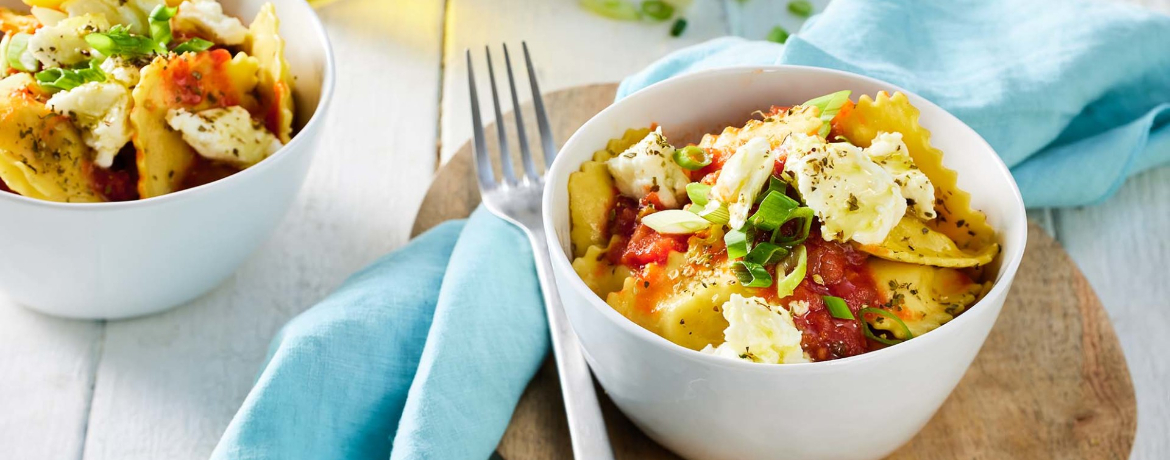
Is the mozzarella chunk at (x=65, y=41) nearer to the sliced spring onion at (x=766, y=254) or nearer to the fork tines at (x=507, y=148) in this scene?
the fork tines at (x=507, y=148)

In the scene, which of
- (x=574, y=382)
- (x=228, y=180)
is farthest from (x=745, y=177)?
(x=228, y=180)

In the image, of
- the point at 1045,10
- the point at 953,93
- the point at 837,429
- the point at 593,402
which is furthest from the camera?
the point at 1045,10

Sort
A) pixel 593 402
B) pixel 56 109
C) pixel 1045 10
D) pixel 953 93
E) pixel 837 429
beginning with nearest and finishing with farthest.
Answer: pixel 837 429 → pixel 593 402 → pixel 56 109 → pixel 953 93 → pixel 1045 10

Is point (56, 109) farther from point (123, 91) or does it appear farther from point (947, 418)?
point (947, 418)

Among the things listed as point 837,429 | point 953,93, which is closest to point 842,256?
point 837,429

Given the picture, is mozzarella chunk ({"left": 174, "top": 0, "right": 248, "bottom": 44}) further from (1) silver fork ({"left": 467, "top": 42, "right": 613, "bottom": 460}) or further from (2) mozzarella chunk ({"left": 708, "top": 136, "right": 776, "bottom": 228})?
(2) mozzarella chunk ({"left": 708, "top": 136, "right": 776, "bottom": 228})

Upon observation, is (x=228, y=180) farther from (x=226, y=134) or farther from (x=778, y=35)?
(x=778, y=35)

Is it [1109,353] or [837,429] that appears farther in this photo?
[1109,353]
